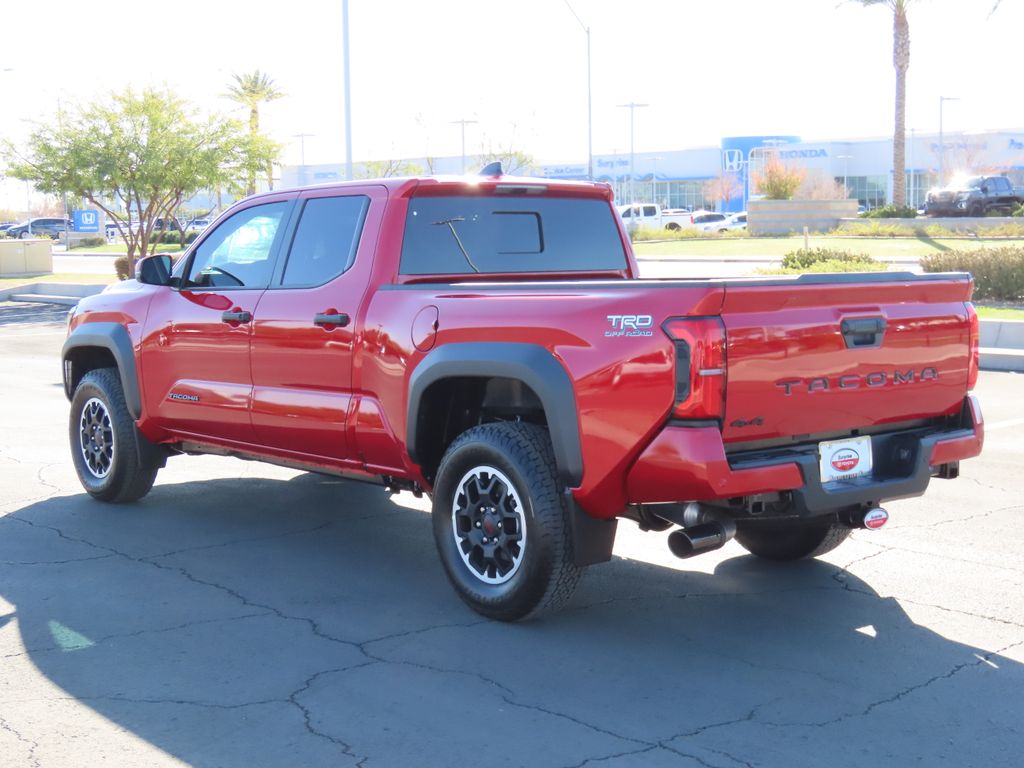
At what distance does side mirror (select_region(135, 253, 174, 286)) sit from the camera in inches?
281

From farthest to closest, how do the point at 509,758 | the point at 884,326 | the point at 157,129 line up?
the point at 157,129 → the point at 884,326 → the point at 509,758

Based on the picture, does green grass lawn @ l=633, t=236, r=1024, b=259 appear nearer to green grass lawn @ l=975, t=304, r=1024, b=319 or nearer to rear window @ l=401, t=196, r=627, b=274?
green grass lawn @ l=975, t=304, r=1024, b=319

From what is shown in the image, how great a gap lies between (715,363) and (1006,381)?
34.5ft

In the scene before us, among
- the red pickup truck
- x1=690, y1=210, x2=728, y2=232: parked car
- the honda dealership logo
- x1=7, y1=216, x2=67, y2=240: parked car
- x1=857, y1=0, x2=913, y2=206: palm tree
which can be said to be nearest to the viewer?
the red pickup truck

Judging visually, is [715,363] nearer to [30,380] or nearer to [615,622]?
[615,622]

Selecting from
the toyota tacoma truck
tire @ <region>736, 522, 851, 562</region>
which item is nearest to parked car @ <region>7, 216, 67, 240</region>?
the toyota tacoma truck

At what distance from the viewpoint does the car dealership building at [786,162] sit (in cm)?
8181

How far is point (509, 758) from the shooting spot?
13.0ft

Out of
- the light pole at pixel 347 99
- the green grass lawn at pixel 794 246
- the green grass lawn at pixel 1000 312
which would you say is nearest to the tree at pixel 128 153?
the light pole at pixel 347 99

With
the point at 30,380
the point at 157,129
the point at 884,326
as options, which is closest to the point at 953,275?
the point at 884,326

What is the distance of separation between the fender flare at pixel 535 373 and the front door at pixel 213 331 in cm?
163

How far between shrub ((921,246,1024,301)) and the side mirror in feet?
52.5

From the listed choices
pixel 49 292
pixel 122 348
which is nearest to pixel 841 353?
pixel 122 348

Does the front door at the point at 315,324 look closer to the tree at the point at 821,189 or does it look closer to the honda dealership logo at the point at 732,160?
the tree at the point at 821,189
